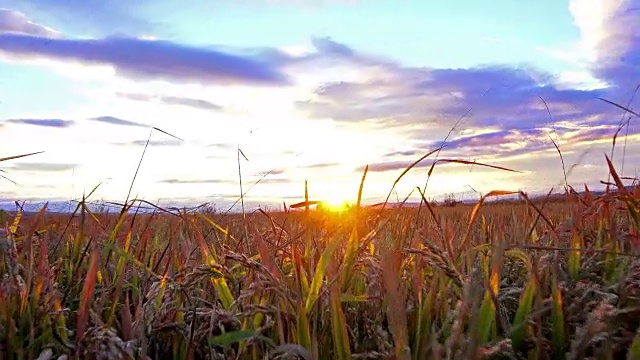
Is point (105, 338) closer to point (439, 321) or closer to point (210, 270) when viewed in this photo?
point (210, 270)

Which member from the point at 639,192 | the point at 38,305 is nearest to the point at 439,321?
the point at 38,305

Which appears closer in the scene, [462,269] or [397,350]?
[397,350]

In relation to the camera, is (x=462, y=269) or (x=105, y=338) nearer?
(x=105, y=338)

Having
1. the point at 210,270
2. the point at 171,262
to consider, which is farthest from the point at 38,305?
the point at 210,270

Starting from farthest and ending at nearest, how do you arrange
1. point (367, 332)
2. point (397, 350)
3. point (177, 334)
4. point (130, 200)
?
point (130, 200) → point (367, 332) → point (177, 334) → point (397, 350)

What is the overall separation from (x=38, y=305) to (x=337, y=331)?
3.33 ft

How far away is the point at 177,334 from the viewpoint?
1.74m

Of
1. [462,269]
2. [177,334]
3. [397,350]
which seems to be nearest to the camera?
[397,350]

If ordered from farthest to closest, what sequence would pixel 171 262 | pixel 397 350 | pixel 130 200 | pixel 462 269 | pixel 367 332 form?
pixel 130 200 < pixel 462 269 < pixel 171 262 < pixel 367 332 < pixel 397 350

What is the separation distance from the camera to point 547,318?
188 cm

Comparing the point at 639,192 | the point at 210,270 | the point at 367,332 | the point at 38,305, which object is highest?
the point at 639,192

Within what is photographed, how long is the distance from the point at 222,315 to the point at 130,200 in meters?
1.40

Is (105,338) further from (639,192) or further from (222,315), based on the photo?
(639,192)

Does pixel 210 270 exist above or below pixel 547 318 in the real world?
above
